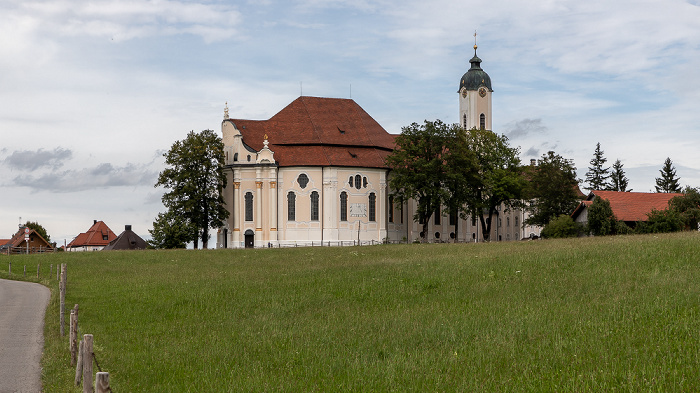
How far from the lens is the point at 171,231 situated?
7112 cm

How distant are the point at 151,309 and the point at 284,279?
718 centimetres

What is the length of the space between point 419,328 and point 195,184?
2266 inches

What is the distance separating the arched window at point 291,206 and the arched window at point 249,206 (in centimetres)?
373

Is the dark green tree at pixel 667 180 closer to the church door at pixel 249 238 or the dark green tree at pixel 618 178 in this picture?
the dark green tree at pixel 618 178

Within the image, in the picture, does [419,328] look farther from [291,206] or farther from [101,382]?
[291,206]

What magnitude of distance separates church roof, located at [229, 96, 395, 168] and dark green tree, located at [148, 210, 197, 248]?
1146 centimetres

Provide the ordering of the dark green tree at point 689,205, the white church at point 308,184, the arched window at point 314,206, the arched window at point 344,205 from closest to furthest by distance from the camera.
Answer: the dark green tree at point 689,205
the white church at point 308,184
the arched window at point 314,206
the arched window at point 344,205

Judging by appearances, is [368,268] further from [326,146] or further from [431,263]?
[326,146]

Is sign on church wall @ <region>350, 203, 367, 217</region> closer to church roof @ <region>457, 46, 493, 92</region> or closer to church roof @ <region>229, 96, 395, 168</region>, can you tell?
church roof @ <region>229, 96, 395, 168</region>

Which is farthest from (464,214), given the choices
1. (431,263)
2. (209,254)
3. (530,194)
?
(431,263)

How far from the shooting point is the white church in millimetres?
76188

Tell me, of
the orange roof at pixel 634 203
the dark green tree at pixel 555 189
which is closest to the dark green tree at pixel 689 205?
the orange roof at pixel 634 203

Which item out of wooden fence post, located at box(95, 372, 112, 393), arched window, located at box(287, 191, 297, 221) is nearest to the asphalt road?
wooden fence post, located at box(95, 372, 112, 393)

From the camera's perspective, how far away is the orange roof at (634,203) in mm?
68625
